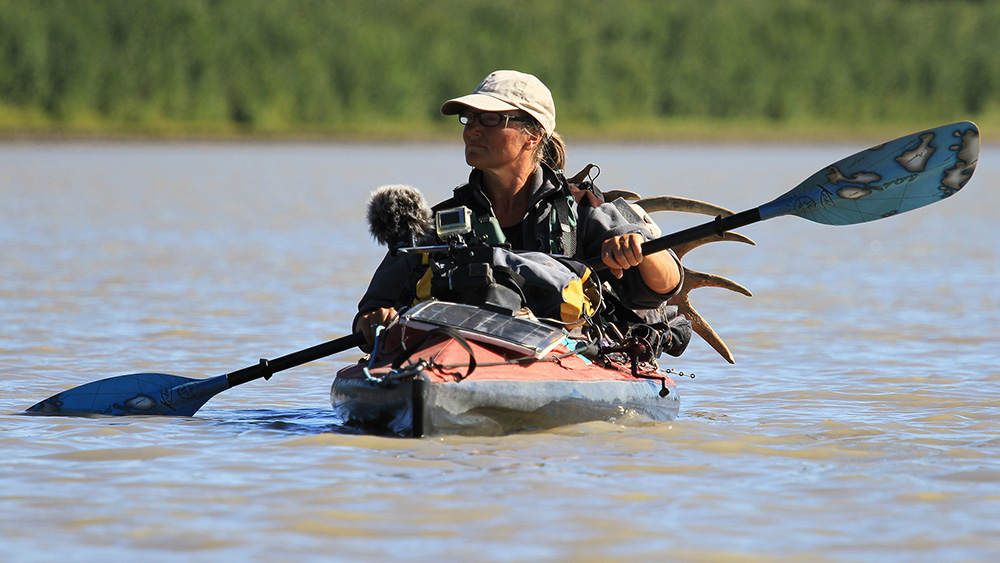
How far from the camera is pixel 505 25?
174 ft

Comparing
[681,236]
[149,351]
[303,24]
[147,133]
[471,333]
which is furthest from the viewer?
[303,24]

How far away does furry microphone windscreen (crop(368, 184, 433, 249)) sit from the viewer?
17.3ft

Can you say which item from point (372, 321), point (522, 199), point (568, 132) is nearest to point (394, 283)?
point (372, 321)

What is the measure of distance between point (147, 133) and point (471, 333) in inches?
1642

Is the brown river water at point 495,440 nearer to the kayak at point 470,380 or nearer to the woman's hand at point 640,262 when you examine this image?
the kayak at point 470,380

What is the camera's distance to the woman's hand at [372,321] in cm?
517

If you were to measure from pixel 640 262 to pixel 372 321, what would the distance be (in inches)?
40.7

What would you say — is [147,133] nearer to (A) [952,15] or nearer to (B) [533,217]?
(A) [952,15]

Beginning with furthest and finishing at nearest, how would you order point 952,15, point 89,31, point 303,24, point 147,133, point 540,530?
point 952,15
point 303,24
point 89,31
point 147,133
point 540,530

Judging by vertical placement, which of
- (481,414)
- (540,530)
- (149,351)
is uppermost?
(149,351)

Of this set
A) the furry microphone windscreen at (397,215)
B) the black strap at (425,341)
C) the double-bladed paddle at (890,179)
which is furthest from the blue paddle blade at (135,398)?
the double-bladed paddle at (890,179)

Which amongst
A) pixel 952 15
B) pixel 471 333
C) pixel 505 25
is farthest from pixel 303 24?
pixel 471 333

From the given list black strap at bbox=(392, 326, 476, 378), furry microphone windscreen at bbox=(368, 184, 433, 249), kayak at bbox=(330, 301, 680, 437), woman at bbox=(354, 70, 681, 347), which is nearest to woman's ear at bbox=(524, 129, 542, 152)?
woman at bbox=(354, 70, 681, 347)

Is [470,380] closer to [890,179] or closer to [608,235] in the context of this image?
[608,235]
